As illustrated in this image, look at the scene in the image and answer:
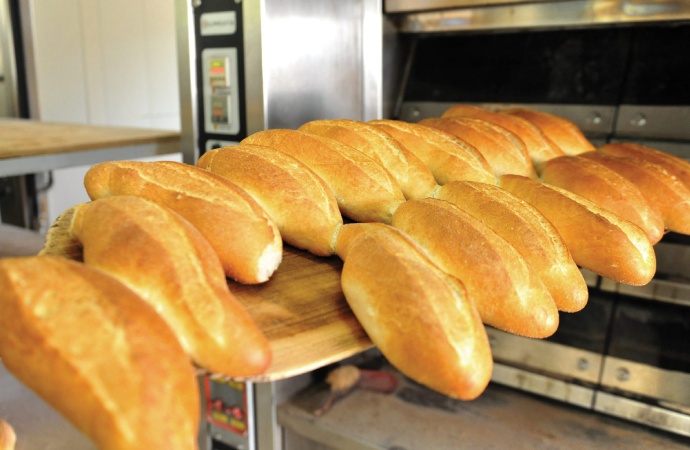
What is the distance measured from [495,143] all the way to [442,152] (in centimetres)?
14

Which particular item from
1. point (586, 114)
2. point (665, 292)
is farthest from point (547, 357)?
point (586, 114)

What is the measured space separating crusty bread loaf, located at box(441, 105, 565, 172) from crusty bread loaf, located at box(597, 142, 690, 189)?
10 centimetres

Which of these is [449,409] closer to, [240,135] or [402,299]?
[240,135]

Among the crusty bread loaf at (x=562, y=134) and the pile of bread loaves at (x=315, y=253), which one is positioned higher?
the crusty bread loaf at (x=562, y=134)

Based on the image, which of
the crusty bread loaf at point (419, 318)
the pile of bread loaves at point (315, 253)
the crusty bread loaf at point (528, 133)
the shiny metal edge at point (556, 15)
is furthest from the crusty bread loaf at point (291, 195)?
the shiny metal edge at point (556, 15)

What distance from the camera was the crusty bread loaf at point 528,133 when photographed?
3.71 ft

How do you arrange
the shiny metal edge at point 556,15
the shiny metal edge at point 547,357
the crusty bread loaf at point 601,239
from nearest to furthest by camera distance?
the crusty bread loaf at point 601,239 → the shiny metal edge at point 556,15 → the shiny metal edge at point 547,357

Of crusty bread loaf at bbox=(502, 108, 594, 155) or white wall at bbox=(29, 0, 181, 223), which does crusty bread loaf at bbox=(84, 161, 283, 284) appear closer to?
crusty bread loaf at bbox=(502, 108, 594, 155)

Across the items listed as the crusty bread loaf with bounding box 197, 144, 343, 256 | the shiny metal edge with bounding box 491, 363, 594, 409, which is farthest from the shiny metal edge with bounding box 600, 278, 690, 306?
the crusty bread loaf with bounding box 197, 144, 343, 256

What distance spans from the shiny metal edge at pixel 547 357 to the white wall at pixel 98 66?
2396 millimetres

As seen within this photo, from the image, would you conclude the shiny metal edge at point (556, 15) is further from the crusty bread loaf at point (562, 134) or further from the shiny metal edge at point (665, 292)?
the shiny metal edge at point (665, 292)

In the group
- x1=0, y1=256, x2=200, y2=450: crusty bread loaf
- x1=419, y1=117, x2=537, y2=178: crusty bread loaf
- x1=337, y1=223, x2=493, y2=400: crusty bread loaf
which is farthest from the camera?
x1=419, y1=117, x2=537, y2=178: crusty bread loaf

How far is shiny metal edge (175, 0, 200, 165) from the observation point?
152 cm

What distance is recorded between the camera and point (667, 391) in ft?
4.68
